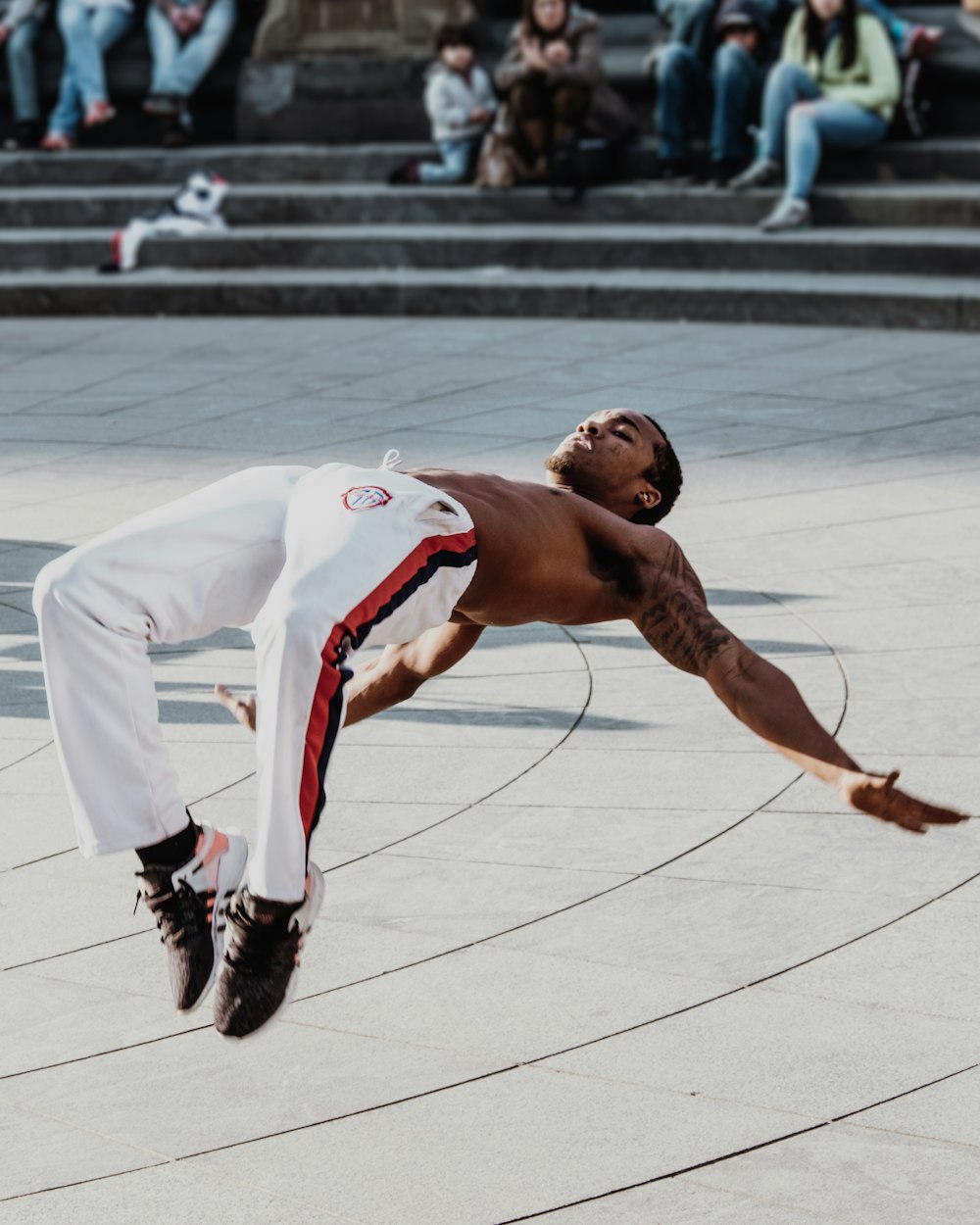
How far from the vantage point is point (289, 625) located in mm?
3393

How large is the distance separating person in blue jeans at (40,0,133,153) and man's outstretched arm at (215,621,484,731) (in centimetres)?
1151

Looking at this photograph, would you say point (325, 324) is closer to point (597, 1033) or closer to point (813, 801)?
point (813, 801)

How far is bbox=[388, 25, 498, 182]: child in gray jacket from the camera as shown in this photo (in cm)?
1336

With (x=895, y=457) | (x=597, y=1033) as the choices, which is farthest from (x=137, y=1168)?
(x=895, y=457)

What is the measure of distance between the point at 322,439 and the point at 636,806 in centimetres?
444

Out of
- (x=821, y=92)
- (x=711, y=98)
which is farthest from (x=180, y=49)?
(x=821, y=92)

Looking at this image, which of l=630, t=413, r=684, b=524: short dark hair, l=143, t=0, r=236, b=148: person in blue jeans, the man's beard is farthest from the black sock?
l=143, t=0, r=236, b=148: person in blue jeans

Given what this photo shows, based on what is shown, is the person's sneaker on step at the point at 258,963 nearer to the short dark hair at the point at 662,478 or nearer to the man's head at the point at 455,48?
the short dark hair at the point at 662,478

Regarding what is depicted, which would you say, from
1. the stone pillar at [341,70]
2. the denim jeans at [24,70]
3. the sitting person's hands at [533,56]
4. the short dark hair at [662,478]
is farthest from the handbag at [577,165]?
the short dark hair at [662,478]

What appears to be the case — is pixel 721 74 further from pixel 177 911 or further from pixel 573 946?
pixel 177 911

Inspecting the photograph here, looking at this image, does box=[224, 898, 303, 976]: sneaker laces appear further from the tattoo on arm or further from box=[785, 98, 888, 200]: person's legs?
box=[785, 98, 888, 200]: person's legs

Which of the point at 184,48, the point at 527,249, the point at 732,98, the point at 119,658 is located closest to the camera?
the point at 119,658

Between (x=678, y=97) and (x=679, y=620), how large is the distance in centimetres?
953

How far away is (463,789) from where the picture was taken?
186 inches
